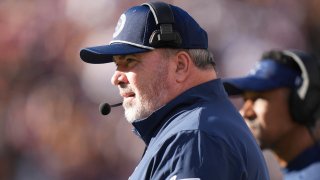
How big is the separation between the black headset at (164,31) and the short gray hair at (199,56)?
0.08 feet

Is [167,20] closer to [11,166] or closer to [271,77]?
[271,77]

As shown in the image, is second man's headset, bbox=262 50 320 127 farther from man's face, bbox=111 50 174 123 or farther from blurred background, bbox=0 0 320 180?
blurred background, bbox=0 0 320 180

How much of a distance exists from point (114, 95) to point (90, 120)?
32 cm

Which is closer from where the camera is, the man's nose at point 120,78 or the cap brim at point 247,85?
the man's nose at point 120,78

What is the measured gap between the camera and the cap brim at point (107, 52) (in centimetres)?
222

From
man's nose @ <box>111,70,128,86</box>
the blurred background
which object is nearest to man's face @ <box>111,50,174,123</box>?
man's nose @ <box>111,70,128,86</box>

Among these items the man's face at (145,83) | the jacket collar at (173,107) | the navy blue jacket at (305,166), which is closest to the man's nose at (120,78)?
the man's face at (145,83)

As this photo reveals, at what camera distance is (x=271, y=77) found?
3.64 meters

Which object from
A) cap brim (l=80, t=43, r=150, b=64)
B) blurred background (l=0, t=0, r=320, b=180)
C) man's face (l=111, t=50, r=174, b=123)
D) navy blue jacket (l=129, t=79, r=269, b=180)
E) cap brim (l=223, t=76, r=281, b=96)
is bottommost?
blurred background (l=0, t=0, r=320, b=180)

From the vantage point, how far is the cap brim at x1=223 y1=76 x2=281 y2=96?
362 centimetres

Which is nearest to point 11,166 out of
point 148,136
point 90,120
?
point 90,120

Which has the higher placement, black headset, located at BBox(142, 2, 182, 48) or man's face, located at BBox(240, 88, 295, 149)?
black headset, located at BBox(142, 2, 182, 48)

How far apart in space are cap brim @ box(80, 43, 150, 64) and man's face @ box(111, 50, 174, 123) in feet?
0.11

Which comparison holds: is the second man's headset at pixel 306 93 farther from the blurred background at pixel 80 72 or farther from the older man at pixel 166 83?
the blurred background at pixel 80 72
